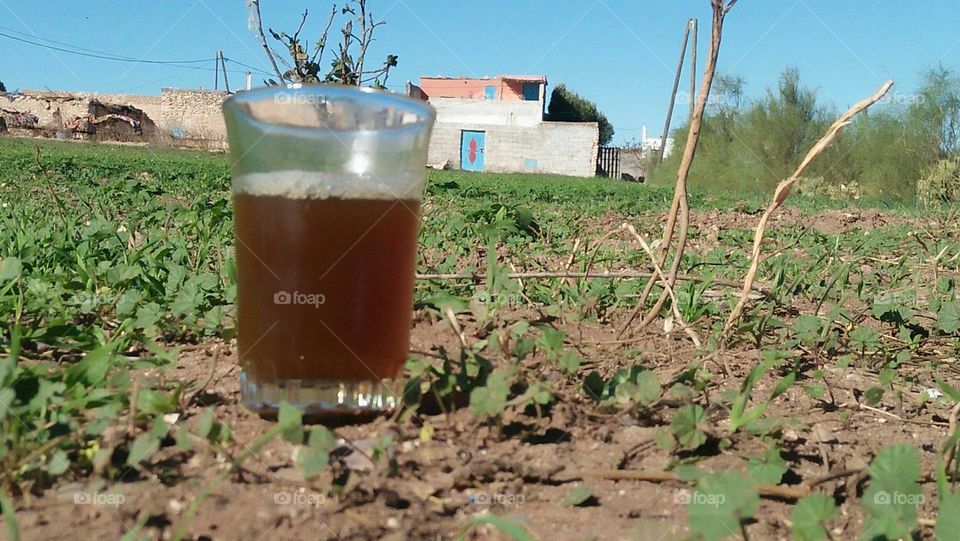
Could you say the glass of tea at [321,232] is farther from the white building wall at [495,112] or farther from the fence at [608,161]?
the white building wall at [495,112]

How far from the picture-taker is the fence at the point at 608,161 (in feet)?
126

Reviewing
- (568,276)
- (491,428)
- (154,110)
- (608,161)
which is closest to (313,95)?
(491,428)

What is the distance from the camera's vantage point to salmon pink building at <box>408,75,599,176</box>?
37.3 m

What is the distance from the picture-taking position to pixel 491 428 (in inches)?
55.6

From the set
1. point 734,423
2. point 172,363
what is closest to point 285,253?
point 172,363

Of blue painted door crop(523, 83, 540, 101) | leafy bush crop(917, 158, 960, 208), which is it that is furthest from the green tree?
leafy bush crop(917, 158, 960, 208)

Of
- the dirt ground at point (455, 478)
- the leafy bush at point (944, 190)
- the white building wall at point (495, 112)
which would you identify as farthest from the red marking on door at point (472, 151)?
the dirt ground at point (455, 478)

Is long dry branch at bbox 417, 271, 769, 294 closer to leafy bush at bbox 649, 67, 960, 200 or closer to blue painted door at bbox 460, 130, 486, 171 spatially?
leafy bush at bbox 649, 67, 960, 200

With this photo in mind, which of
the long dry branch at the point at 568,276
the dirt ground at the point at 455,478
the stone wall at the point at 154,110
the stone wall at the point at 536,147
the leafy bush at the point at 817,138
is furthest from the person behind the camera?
the stone wall at the point at 154,110

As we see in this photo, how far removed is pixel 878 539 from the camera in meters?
0.98

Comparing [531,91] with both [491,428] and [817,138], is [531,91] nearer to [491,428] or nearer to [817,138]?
[817,138]

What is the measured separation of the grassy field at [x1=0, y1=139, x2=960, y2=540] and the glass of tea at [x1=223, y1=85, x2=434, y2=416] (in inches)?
3.7

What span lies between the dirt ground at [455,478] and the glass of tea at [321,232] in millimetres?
98

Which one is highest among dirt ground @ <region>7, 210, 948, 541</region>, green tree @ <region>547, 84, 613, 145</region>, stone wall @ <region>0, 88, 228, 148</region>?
green tree @ <region>547, 84, 613, 145</region>
